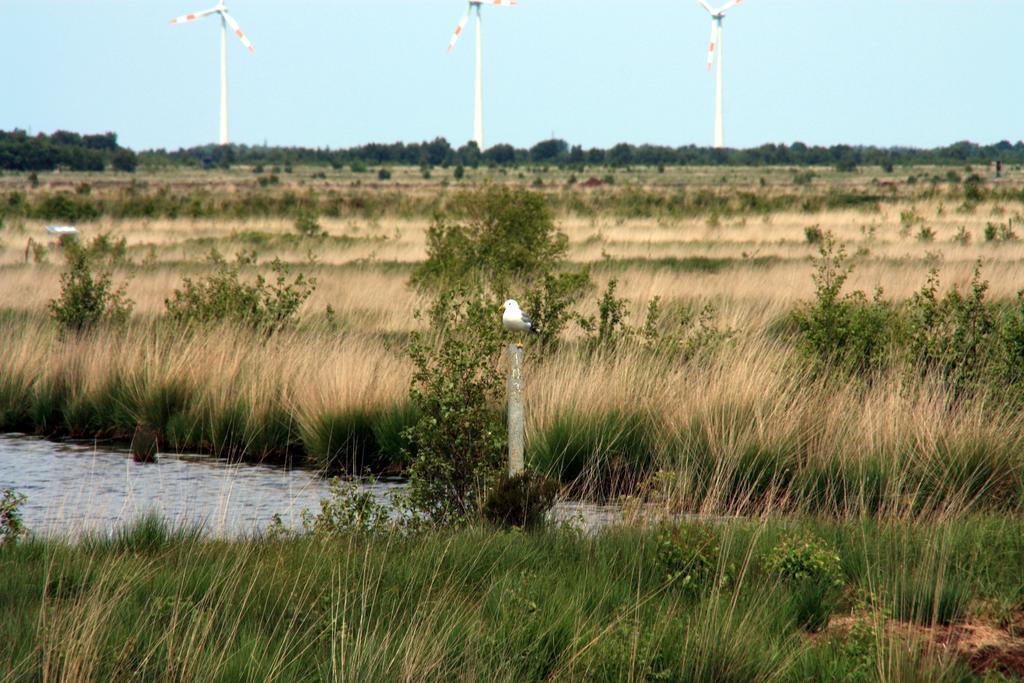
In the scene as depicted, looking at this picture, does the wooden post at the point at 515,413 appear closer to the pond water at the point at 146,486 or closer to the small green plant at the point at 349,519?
the small green plant at the point at 349,519

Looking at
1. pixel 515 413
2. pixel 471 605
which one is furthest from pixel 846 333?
pixel 471 605

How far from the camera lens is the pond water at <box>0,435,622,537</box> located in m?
9.24

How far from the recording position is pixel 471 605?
6113mm

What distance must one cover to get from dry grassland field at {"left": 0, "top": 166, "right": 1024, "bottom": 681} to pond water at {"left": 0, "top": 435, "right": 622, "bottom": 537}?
1.50 ft

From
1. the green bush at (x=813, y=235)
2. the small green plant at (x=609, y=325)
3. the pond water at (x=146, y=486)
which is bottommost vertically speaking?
the pond water at (x=146, y=486)

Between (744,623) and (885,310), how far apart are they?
910 centimetres

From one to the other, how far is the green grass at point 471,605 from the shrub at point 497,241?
564 inches

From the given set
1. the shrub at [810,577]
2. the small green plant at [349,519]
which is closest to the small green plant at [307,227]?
the small green plant at [349,519]

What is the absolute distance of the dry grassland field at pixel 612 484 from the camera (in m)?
5.59

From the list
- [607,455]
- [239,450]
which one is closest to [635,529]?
[607,455]

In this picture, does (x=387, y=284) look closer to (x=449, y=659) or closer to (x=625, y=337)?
(x=625, y=337)

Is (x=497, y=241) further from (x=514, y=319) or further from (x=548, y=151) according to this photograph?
(x=548, y=151)

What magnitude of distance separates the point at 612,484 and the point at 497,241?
12697mm

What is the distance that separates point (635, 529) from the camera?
758 cm
